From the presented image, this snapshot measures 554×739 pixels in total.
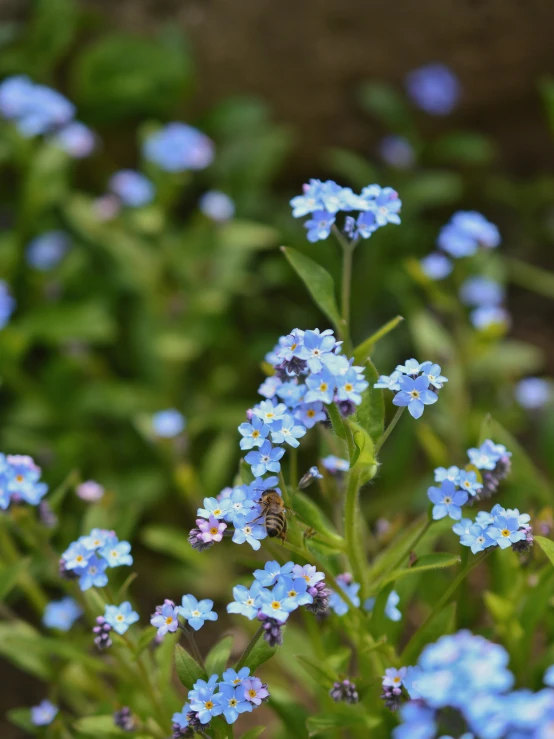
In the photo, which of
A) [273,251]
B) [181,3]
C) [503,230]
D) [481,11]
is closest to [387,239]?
[273,251]

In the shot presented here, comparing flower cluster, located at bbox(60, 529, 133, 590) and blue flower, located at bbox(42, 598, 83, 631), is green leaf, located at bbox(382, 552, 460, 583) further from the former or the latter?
blue flower, located at bbox(42, 598, 83, 631)

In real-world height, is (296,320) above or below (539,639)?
above

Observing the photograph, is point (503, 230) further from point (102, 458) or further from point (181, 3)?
point (102, 458)

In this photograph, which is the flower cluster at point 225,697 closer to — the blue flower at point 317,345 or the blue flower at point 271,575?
the blue flower at point 271,575

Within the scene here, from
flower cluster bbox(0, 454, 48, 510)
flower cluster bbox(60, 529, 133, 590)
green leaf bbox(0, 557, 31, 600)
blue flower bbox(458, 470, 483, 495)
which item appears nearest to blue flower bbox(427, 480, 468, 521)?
blue flower bbox(458, 470, 483, 495)

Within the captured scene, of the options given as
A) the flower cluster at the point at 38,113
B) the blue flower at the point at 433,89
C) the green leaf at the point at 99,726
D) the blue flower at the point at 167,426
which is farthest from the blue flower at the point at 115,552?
the blue flower at the point at 433,89

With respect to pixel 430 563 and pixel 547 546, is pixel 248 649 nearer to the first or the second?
pixel 430 563
